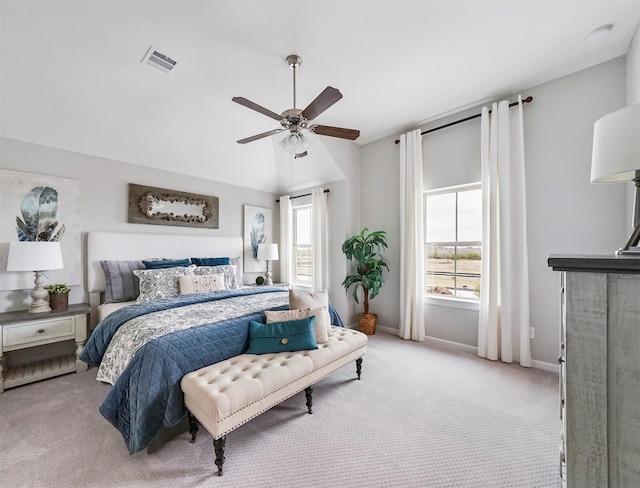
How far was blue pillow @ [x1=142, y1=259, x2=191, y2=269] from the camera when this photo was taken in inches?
138

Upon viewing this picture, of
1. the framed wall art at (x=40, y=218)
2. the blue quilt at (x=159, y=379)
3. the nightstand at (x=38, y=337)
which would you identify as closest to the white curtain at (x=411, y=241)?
the blue quilt at (x=159, y=379)

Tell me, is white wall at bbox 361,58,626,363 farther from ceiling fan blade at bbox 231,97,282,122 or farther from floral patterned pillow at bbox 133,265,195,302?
floral patterned pillow at bbox 133,265,195,302

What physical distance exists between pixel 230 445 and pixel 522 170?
373 cm

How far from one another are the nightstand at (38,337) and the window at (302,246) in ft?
10.6

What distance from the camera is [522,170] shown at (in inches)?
115

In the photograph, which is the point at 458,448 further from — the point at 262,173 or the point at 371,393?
the point at 262,173

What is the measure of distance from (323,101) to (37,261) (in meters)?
3.13

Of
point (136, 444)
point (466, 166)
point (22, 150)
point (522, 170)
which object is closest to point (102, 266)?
point (22, 150)

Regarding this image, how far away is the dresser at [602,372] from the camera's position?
0.80 metres

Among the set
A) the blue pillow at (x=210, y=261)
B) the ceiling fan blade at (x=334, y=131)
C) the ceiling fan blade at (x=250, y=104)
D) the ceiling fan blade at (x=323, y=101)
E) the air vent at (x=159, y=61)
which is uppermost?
the air vent at (x=159, y=61)

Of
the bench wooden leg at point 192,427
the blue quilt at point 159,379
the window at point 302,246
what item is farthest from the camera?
the window at point 302,246

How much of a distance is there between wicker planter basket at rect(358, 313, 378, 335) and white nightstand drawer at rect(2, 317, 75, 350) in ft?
11.5

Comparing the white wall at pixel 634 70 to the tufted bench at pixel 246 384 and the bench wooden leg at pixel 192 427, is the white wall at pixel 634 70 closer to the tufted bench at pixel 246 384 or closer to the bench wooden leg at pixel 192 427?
the tufted bench at pixel 246 384

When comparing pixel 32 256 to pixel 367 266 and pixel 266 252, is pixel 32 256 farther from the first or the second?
pixel 367 266
